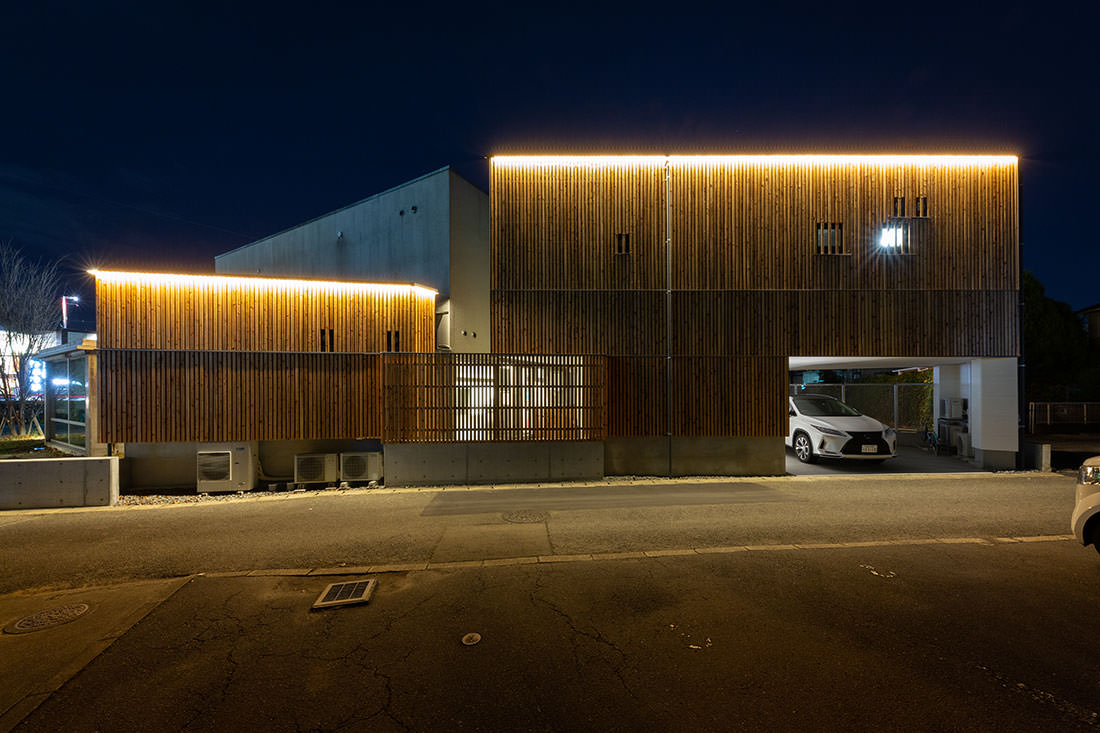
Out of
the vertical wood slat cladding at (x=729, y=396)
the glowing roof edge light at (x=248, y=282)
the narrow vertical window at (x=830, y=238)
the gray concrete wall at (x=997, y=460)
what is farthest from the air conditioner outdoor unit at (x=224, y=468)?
the gray concrete wall at (x=997, y=460)

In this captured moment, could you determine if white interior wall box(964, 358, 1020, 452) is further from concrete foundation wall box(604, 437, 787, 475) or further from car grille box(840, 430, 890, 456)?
Result: concrete foundation wall box(604, 437, 787, 475)

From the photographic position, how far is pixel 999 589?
14.1ft

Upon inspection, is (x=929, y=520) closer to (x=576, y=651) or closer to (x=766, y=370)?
(x=766, y=370)

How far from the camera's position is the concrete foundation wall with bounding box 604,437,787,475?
1008 centimetres

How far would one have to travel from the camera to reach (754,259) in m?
10.5

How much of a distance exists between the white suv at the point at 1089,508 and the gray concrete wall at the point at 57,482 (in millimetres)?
13713

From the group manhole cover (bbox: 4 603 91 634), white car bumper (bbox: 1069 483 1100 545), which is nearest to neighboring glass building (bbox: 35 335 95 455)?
manhole cover (bbox: 4 603 91 634)

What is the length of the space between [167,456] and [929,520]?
45.2 ft

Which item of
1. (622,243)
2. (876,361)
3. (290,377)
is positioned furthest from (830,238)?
(290,377)

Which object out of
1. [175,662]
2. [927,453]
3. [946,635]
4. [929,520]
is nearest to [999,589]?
[946,635]

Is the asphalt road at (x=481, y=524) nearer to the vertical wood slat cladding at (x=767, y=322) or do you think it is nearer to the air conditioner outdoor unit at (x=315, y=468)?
the air conditioner outdoor unit at (x=315, y=468)

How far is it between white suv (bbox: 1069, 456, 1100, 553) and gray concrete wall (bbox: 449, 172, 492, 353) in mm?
11681

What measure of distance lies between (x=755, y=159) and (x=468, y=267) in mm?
8613

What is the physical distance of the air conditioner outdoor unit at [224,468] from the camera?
8.93 meters
